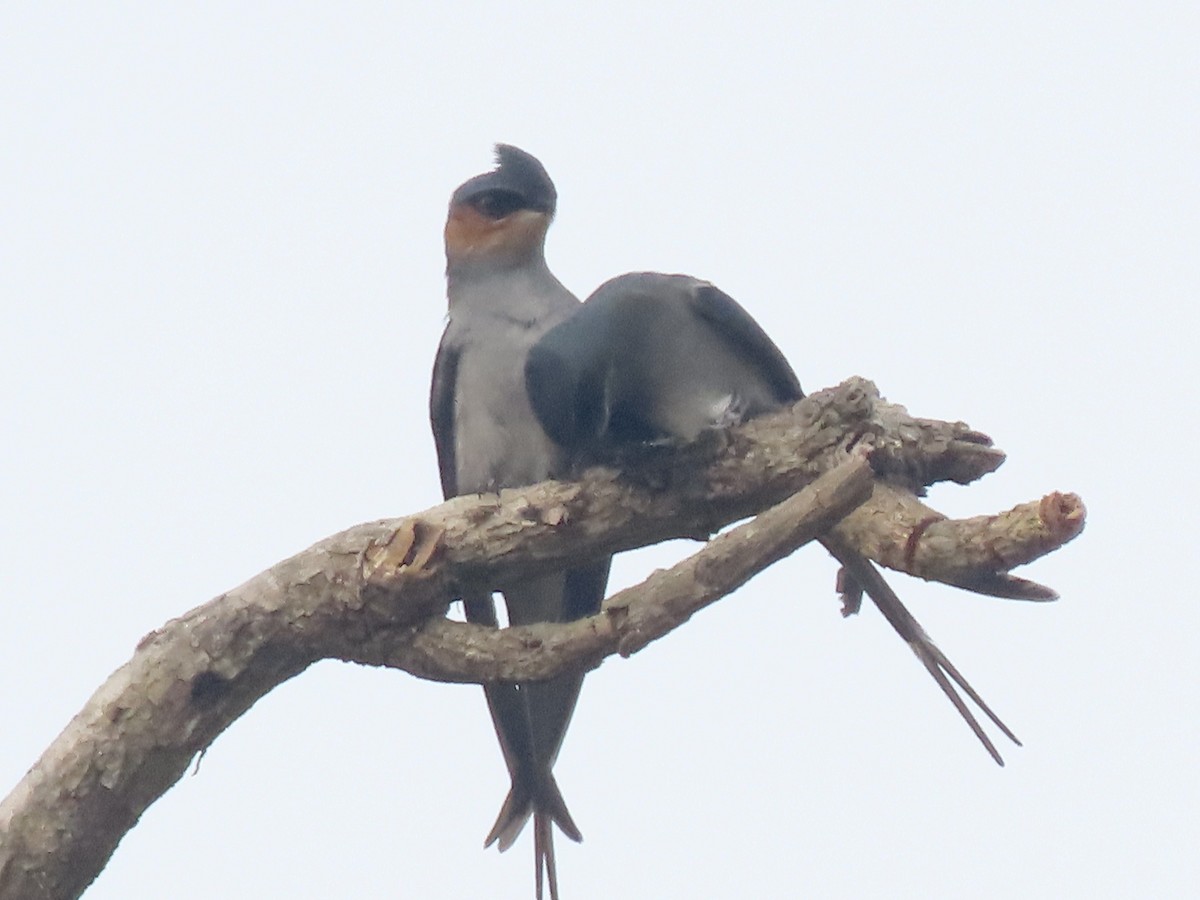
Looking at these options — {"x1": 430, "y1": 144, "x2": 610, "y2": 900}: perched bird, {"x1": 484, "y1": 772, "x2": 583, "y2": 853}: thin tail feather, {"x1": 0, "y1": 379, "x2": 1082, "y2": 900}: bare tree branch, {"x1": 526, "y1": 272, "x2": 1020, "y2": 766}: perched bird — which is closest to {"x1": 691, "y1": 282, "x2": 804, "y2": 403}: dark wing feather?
{"x1": 526, "y1": 272, "x2": 1020, "y2": 766}: perched bird

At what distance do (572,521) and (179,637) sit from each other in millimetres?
1357

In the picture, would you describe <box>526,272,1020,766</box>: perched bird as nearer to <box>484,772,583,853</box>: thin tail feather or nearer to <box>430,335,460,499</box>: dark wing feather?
<box>484,772,583,853</box>: thin tail feather

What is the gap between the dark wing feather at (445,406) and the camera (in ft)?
27.0

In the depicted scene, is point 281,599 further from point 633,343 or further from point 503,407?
point 503,407

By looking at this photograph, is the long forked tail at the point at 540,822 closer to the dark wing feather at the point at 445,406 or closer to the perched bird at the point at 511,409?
the perched bird at the point at 511,409

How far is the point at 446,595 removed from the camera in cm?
604

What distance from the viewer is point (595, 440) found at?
6344 mm

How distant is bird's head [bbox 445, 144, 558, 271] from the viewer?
8.41m

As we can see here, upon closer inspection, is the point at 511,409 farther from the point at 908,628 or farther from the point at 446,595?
the point at 908,628

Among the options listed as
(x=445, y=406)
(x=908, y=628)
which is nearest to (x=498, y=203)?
(x=445, y=406)

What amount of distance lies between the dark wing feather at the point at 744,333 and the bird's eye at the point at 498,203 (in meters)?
2.11

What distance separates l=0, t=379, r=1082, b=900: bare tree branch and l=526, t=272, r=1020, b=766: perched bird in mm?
323

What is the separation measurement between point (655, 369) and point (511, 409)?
1.47m

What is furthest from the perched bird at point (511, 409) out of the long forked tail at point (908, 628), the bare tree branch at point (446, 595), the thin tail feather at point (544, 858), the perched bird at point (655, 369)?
the long forked tail at point (908, 628)
